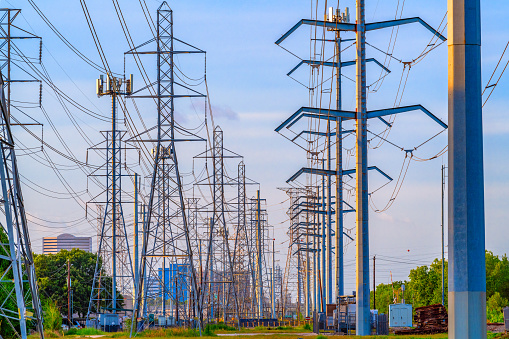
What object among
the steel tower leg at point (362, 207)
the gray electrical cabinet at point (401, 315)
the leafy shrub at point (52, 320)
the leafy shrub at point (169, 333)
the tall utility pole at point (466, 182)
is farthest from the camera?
the gray electrical cabinet at point (401, 315)

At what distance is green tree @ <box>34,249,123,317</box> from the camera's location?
93.8 meters

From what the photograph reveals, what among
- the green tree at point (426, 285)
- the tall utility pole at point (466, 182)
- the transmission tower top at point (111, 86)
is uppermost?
the transmission tower top at point (111, 86)

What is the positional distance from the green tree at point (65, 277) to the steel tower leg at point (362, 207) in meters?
66.1

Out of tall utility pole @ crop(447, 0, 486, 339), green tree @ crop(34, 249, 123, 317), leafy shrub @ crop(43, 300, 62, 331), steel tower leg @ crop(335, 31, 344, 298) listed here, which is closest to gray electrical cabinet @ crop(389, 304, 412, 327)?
steel tower leg @ crop(335, 31, 344, 298)

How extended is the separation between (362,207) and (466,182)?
56.5 feet

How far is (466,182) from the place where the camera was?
9.55 metres

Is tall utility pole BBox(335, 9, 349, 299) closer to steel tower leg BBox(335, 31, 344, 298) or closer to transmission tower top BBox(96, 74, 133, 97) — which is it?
steel tower leg BBox(335, 31, 344, 298)

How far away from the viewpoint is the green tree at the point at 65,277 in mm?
93750

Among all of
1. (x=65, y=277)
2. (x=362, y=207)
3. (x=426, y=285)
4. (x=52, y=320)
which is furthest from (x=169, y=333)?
(x=426, y=285)

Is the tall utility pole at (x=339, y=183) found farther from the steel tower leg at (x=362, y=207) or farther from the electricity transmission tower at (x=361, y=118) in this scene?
the steel tower leg at (x=362, y=207)

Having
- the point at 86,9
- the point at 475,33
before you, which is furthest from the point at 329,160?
the point at 475,33

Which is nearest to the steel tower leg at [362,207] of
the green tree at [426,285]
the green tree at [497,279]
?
the green tree at [497,279]

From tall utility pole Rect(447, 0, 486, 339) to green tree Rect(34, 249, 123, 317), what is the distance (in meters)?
82.6

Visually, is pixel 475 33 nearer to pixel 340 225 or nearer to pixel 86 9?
pixel 86 9
